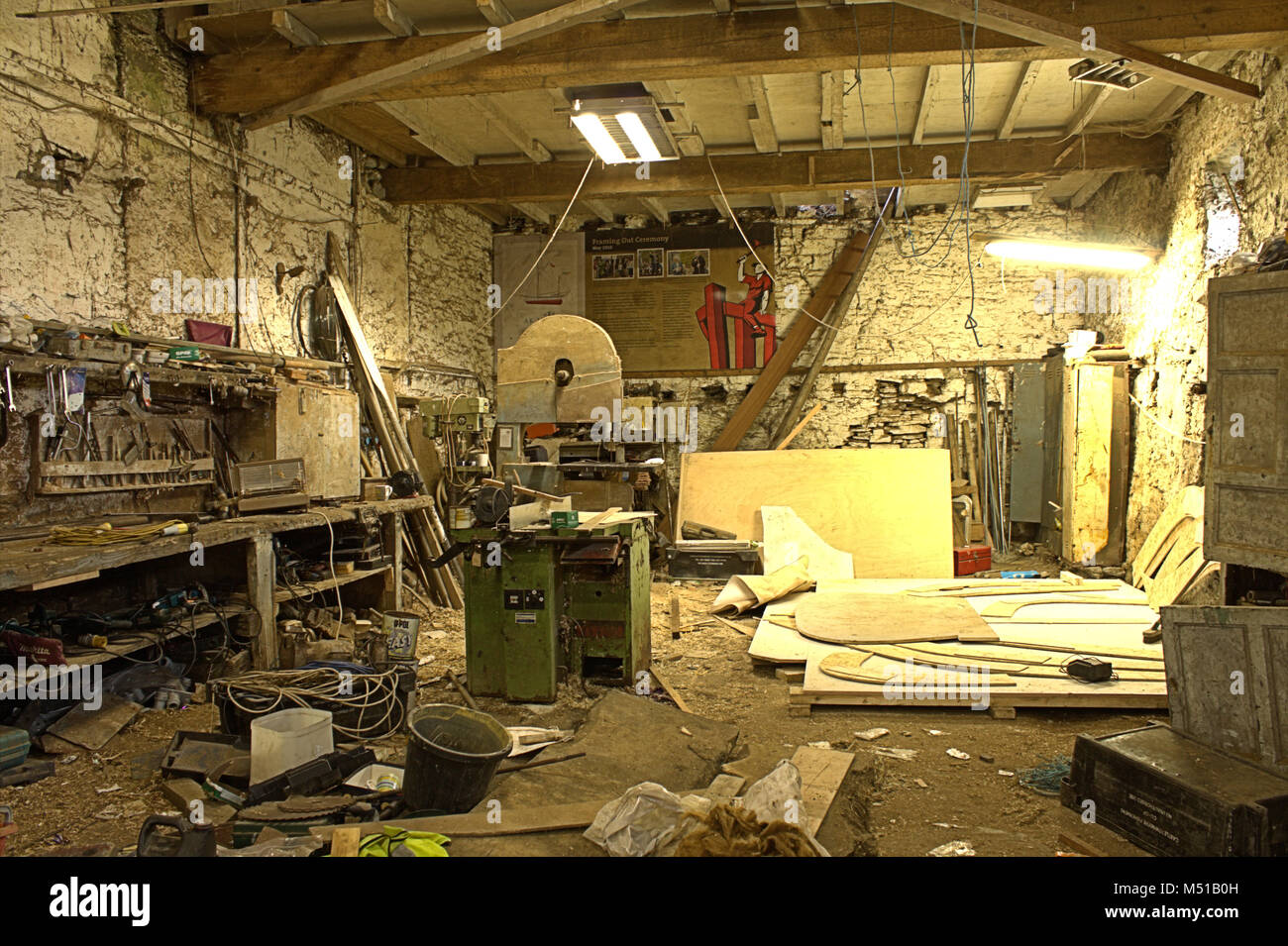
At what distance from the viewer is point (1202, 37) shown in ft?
13.7

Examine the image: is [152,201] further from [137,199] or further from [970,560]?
[970,560]

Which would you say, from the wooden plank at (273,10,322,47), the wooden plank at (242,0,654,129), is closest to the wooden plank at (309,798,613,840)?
the wooden plank at (242,0,654,129)

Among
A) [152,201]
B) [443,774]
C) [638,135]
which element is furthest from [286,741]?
[638,135]

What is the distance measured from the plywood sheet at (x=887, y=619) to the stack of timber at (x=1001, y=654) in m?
0.03

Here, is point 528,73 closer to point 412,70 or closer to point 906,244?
point 412,70

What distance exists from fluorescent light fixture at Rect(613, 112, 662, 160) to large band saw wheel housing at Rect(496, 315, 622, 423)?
1336mm

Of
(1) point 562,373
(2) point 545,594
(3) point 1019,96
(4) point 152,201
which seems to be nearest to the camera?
(2) point 545,594

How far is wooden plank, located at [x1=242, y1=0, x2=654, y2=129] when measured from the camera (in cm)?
396

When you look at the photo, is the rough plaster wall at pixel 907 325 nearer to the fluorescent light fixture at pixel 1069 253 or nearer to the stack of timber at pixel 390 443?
the fluorescent light fixture at pixel 1069 253

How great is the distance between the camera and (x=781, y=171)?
6.92 m

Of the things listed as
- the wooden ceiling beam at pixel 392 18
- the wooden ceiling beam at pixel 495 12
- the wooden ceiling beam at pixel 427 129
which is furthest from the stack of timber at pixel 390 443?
the wooden ceiling beam at pixel 495 12

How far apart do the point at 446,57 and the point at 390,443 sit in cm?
299

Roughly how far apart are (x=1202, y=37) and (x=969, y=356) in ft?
14.8
